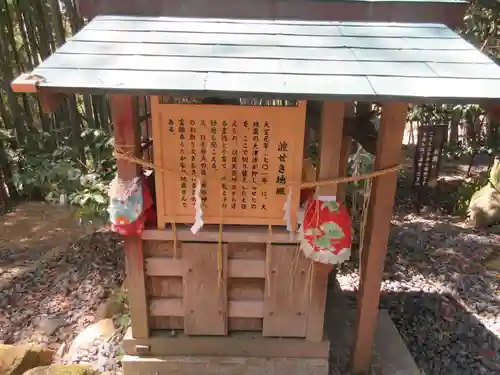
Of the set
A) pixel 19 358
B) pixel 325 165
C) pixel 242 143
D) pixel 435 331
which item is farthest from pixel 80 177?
pixel 435 331

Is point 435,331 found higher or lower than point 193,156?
lower

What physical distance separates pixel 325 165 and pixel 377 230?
612mm

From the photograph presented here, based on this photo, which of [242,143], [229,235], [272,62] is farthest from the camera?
[229,235]

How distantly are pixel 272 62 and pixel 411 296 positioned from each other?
3556mm

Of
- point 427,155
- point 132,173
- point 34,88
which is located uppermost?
point 34,88

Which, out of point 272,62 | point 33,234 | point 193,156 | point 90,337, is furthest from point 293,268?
point 33,234

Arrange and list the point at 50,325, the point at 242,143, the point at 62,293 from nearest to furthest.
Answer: the point at 242,143 → the point at 50,325 → the point at 62,293

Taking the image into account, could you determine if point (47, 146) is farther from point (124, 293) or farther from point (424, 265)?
point (424, 265)

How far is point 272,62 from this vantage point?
253 centimetres

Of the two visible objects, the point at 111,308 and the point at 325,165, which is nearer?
the point at 325,165

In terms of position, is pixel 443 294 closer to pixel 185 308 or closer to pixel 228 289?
pixel 228 289

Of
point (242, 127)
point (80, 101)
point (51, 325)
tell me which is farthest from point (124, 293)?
point (80, 101)

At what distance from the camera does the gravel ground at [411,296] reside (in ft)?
13.7

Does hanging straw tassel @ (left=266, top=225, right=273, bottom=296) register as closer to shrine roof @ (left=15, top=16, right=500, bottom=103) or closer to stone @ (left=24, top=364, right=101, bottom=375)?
shrine roof @ (left=15, top=16, right=500, bottom=103)
